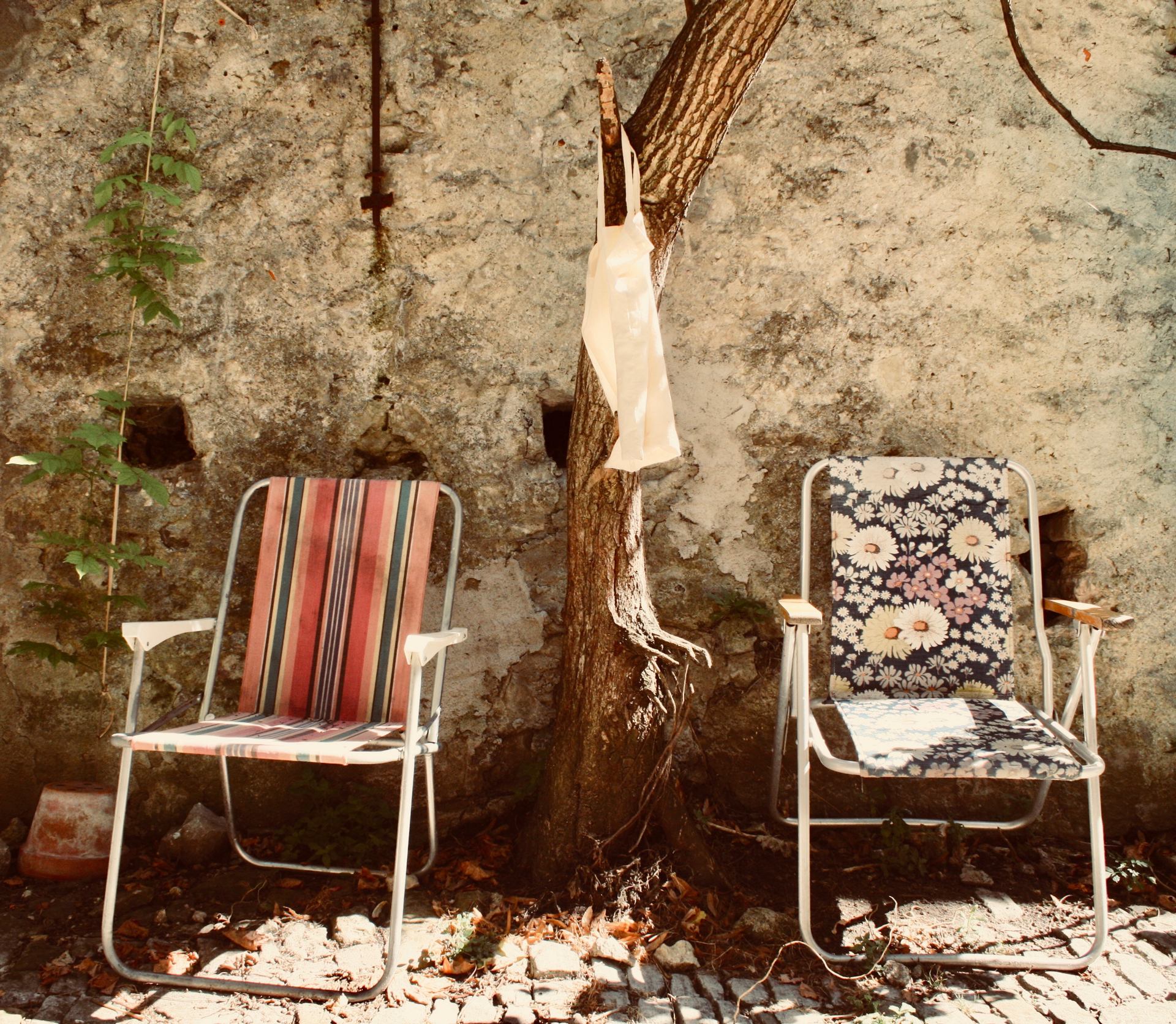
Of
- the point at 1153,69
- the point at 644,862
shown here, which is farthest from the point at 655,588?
the point at 1153,69

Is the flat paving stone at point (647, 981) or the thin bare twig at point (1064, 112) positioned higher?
the thin bare twig at point (1064, 112)

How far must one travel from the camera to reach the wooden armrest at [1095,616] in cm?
211

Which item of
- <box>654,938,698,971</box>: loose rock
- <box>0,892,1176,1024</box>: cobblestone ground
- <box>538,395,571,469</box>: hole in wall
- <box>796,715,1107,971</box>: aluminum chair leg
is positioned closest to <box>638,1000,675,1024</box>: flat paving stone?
<box>0,892,1176,1024</box>: cobblestone ground

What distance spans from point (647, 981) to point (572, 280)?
198cm

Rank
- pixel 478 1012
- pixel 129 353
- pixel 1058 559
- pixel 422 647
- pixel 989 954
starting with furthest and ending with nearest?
pixel 1058 559, pixel 129 353, pixel 989 954, pixel 422 647, pixel 478 1012

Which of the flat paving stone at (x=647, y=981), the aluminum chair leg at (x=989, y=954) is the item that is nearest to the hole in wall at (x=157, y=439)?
the flat paving stone at (x=647, y=981)

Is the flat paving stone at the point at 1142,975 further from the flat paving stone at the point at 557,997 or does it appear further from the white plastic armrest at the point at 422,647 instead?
the white plastic armrest at the point at 422,647

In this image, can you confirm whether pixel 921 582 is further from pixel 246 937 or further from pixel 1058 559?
pixel 246 937

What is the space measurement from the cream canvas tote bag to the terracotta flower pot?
179 cm

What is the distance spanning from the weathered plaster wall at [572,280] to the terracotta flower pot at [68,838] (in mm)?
249

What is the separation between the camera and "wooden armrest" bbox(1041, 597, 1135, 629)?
211cm

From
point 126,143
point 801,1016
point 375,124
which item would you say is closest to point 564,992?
point 801,1016

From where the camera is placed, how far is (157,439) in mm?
2842

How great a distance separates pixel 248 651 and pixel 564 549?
3.24 ft
